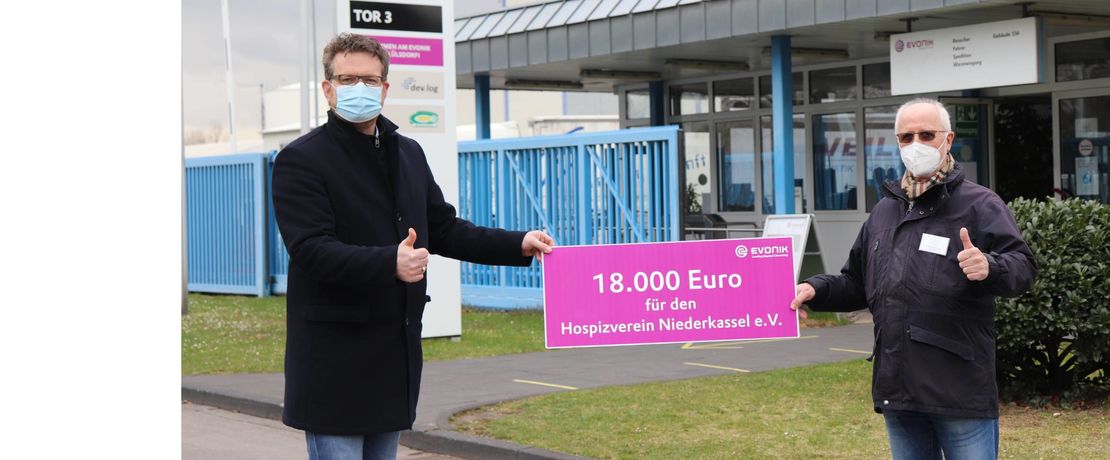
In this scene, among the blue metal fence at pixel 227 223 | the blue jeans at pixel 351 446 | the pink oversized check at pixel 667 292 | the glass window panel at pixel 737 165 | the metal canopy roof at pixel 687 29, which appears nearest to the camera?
the blue jeans at pixel 351 446

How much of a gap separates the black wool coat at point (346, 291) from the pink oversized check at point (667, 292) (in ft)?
4.21

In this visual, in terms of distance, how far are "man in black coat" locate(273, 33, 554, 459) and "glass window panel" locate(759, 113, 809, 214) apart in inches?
685

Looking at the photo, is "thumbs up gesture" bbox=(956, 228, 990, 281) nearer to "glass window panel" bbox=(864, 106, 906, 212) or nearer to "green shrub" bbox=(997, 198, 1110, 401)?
"green shrub" bbox=(997, 198, 1110, 401)

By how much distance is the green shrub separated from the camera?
9.14 meters

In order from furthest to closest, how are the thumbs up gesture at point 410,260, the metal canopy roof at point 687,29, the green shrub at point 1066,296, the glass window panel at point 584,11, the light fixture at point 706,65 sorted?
the light fixture at point 706,65 → the glass window panel at point 584,11 → the metal canopy roof at point 687,29 → the green shrub at point 1066,296 → the thumbs up gesture at point 410,260

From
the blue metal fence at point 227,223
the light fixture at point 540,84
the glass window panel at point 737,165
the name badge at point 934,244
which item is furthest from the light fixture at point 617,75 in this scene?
the name badge at point 934,244

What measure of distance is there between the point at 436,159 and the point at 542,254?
33.3 feet

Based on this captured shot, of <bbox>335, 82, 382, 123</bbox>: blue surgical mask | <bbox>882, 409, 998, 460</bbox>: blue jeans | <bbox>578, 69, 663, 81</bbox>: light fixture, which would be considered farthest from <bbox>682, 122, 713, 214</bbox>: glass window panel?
<bbox>335, 82, 382, 123</bbox>: blue surgical mask

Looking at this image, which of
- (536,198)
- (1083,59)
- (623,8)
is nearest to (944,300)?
(1083,59)

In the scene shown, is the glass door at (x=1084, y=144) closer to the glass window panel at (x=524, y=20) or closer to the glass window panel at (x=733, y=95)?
the glass window panel at (x=733, y=95)

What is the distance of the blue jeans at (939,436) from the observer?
4.74 metres
